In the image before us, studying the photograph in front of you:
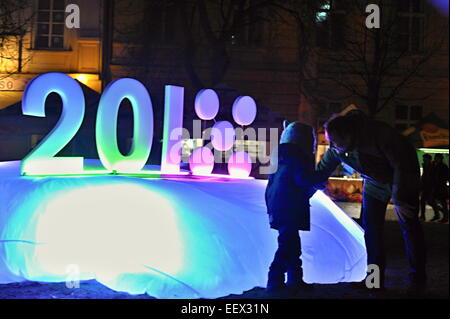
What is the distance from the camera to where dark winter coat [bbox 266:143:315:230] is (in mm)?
5164

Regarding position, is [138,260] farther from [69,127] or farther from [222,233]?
[69,127]

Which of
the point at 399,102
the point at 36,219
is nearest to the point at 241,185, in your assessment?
the point at 36,219

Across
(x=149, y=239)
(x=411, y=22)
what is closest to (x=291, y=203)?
(x=149, y=239)

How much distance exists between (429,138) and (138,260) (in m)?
13.7

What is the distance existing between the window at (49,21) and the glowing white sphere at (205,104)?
37.6 feet

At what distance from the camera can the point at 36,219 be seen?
19.1ft

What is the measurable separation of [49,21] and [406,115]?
A: 44.7 ft

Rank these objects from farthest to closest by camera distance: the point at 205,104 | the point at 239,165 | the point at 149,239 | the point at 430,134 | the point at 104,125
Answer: the point at 430,134, the point at 239,165, the point at 205,104, the point at 104,125, the point at 149,239

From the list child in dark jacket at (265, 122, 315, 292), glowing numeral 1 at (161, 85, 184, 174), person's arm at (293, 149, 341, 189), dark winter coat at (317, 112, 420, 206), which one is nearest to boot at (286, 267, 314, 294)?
child in dark jacket at (265, 122, 315, 292)

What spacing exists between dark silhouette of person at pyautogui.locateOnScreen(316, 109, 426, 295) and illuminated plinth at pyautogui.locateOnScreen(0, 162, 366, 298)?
2.81 feet

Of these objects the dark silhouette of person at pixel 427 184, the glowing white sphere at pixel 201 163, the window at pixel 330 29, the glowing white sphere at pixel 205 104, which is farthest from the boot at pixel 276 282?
the window at pixel 330 29

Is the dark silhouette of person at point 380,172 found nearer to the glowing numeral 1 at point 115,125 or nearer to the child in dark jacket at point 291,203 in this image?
the child in dark jacket at point 291,203

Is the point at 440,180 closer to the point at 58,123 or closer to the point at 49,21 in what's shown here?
the point at 58,123

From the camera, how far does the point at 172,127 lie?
301 inches
